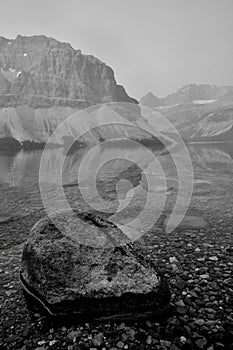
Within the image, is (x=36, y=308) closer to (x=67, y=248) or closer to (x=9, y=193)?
(x=67, y=248)

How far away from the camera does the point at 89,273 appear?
8977 mm

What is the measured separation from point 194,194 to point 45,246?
62.4ft

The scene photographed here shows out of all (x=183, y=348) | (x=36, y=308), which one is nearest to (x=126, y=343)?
(x=183, y=348)

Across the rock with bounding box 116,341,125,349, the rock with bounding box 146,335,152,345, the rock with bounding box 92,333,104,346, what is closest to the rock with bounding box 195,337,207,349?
the rock with bounding box 146,335,152,345

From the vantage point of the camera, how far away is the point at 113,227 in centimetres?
1038

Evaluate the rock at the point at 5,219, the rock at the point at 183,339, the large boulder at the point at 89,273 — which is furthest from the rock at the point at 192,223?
the rock at the point at 5,219

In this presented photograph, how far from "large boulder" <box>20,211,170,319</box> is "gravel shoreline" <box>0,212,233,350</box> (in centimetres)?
42

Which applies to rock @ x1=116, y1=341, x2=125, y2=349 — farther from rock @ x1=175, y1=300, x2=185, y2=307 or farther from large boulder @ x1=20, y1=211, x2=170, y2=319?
rock @ x1=175, y1=300, x2=185, y2=307

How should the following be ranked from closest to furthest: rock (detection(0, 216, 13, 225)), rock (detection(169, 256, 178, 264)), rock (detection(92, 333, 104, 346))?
rock (detection(92, 333, 104, 346)) → rock (detection(169, 256, 178, 264)) → rock (detection(0, 216, 13, 225))

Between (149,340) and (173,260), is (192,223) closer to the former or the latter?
(173,260)

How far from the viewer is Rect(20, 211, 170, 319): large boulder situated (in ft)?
27.7

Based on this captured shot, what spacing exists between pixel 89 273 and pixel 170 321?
268 centimetres

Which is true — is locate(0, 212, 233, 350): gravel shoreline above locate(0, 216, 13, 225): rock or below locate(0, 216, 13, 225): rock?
above

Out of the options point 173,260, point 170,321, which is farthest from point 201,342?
point 173,260
